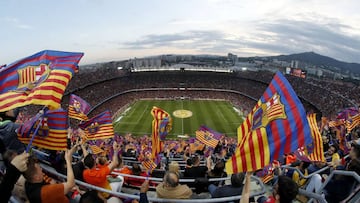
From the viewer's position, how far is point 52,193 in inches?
148

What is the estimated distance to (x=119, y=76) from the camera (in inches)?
2830

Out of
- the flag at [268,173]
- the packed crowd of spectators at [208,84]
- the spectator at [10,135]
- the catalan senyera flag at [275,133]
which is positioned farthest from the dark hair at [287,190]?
the packed crowd of spectators at [208,84]

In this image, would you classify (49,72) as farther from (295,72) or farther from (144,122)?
(295,72)

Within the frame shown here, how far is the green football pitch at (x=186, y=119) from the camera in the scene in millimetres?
40319

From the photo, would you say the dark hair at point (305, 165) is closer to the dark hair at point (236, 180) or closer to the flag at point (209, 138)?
the dark hair at point (236, 180)

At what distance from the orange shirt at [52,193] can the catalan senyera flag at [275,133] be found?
2.70m

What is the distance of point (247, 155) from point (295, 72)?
273 feet

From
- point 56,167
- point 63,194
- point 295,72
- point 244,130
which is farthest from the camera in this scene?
point 295,72

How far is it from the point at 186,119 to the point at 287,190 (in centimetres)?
4281

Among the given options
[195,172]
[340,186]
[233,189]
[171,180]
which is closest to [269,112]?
[233,189]

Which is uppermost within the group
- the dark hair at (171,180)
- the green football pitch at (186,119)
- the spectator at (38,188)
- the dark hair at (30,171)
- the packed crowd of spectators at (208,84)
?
the dark hair at (30,171)

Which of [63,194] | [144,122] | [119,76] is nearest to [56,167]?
[63,194]

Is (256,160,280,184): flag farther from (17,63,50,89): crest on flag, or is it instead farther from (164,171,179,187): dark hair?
(17,63,50,89): crest on flag

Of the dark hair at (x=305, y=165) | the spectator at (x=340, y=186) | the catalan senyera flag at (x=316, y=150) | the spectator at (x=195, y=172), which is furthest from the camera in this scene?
the dark hair at (x=305, y=165)
